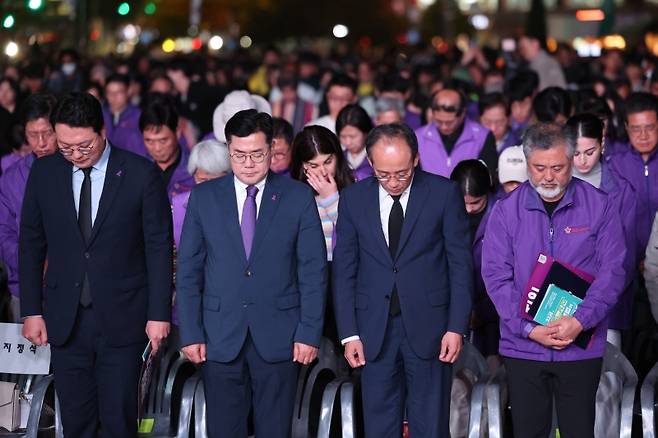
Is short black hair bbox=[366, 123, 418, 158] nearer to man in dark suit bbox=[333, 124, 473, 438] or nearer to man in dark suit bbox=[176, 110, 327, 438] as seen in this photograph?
man in dark suit bbox=[333, 124, 473, 438]

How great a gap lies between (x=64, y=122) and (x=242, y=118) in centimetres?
98

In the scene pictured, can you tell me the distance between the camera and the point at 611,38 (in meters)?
39.6

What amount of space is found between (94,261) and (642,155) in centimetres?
430

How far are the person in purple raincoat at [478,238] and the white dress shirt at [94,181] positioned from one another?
7.42 ft

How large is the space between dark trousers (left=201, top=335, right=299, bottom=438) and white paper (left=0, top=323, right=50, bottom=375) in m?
1.41

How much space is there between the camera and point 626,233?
28.8ft

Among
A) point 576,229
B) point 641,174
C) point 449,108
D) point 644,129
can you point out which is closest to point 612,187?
point 641,174

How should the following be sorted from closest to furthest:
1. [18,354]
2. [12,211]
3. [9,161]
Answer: [18,354], [12,211], [9,161]

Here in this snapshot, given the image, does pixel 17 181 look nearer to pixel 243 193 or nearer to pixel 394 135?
pixel 243 193

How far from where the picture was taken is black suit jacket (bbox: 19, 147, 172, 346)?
305 inches

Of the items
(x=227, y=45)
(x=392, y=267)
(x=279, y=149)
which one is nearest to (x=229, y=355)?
(x=392, y=267)

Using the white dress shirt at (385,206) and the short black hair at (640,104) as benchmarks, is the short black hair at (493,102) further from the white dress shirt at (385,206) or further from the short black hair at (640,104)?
the white dress shirt at (385,206)

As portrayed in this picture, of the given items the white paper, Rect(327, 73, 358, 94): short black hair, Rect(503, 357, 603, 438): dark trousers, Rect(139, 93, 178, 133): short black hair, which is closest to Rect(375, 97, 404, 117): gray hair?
Rect(327, 73, 358, 94): short black hair

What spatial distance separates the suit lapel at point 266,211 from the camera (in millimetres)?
7469
